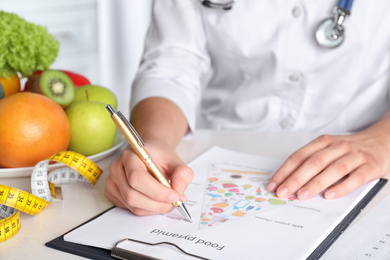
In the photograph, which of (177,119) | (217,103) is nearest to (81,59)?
(217,103)

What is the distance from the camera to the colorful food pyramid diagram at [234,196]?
0.85 metres

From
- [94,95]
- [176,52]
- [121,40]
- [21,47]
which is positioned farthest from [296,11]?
[121,40]

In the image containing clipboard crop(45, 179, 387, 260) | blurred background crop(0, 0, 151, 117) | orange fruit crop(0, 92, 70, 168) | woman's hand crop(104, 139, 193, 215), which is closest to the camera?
clipboard crop(45, 179, 387, 260)

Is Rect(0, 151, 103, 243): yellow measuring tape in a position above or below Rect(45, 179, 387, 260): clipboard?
below

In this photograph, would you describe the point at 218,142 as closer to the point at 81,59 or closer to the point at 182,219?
the point at 182,219

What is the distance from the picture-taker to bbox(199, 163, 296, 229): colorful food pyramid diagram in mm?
845

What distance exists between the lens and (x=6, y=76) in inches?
43.9

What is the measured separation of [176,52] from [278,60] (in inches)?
9.9

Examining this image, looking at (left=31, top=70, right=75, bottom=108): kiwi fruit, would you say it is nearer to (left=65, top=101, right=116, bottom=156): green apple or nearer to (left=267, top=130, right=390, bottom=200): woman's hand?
(left=65, top=101, right=116, bottom=156): green apple

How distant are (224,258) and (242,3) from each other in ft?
2.69

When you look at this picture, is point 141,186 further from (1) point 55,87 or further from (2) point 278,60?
(2) point 278,60

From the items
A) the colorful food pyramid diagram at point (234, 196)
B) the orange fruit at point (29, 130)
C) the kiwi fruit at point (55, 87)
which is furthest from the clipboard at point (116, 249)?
the kiwi fruit at point (55, 87)

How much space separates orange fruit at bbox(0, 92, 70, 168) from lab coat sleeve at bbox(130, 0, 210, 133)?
12.9 inches

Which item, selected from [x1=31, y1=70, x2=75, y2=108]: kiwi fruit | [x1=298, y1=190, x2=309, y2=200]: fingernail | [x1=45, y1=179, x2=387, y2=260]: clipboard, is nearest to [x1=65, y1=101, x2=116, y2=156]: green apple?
[x1=31, y1=70, x2=75, y2=108]: kiwi fruit
